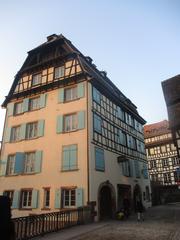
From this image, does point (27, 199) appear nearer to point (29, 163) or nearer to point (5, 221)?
point (29, 163)

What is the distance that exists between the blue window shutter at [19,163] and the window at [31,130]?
1.67 meters

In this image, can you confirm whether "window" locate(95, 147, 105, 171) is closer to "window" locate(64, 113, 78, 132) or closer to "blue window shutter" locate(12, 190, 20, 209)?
"window" locate(64, 113, 78, 132)

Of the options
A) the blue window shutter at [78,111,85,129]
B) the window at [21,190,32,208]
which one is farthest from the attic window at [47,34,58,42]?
the window at [21,190,32,208]

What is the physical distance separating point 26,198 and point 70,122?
21.7 ft

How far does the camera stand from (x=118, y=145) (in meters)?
20.0

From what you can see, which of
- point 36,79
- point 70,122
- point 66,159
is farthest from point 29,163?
point 36,79

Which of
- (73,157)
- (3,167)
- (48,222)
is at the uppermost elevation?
(73,157)

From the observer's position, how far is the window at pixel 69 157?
1523 cm

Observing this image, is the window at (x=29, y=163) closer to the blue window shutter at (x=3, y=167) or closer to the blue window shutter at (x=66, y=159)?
the blue window shutter at (x=3, y=167)

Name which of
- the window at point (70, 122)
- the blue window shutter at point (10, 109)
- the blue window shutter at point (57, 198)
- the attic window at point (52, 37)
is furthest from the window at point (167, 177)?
the attic window at point (52, 37)

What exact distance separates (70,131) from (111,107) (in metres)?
5.76

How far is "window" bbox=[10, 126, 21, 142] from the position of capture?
63.0ft

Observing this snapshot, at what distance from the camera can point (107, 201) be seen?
57.9 feet

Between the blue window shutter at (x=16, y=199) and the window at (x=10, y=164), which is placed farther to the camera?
the window at (x=10, y=164)
